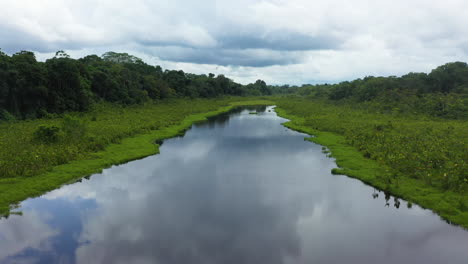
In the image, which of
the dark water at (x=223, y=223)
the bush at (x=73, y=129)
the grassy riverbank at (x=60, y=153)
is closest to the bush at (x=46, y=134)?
the grassy riverbank at (x=60, y=153)

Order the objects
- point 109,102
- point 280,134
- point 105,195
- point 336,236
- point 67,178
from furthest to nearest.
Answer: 1. point 109,102
2. point 280,134
3. point 67,178
4. point 105,195
5. point 336,236

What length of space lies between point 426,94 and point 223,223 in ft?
218

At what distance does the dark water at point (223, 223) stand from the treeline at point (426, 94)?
39.6 metres

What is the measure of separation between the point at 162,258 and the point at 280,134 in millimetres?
31736

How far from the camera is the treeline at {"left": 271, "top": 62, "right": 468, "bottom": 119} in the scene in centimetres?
5228

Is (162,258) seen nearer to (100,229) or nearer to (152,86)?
(100,229)

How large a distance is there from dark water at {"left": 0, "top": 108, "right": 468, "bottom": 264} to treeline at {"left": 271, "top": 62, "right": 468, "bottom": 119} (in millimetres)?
39580

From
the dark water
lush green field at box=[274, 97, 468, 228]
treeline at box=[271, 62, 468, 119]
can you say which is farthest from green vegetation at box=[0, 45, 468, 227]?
the dark water

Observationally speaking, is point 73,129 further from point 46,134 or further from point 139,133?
point 139,133

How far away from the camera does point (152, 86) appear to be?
8581 centimetres

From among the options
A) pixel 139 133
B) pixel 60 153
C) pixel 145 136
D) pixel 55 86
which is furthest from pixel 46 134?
pixel 55 86

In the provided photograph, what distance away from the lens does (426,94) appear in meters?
66.1

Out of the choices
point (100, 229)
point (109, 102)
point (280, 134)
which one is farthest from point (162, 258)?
point (109, 102)

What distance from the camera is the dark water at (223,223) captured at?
13602mm
